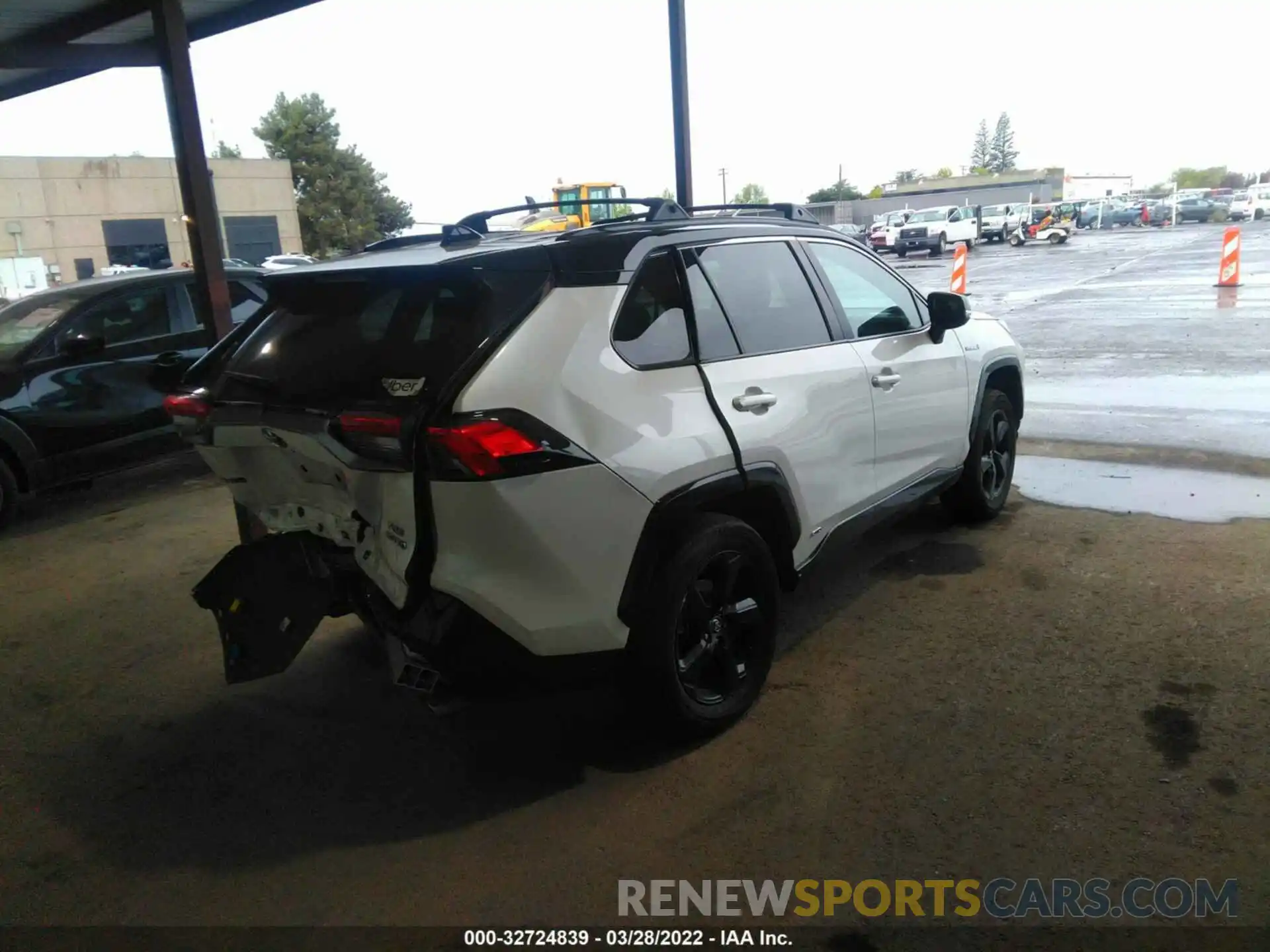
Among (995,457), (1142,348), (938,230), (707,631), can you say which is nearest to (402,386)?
(707,631)

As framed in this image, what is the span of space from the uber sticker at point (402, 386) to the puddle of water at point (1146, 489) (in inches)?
178

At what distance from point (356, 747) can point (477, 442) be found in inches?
61.9

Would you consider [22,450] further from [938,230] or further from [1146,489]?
[938,230]

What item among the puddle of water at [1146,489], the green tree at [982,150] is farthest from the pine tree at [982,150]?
the puddle of water at [1146,489]

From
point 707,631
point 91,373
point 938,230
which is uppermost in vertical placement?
point 938,230

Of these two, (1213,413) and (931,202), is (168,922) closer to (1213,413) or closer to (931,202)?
(1213,413)

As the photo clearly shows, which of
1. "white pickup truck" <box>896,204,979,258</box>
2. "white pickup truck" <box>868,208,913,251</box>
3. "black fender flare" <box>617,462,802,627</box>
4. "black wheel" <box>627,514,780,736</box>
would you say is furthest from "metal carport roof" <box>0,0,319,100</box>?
"white pickup truck" <box>896,204,979,258</box>

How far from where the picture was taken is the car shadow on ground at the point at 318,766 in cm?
301

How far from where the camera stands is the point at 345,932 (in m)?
2.53

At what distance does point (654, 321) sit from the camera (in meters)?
3.14

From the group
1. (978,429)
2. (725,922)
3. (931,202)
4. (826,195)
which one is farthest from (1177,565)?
(826,195)

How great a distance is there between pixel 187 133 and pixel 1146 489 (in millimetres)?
6286

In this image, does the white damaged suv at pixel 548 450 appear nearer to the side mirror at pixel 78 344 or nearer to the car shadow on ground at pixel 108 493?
the side mirror at pixel 78 344

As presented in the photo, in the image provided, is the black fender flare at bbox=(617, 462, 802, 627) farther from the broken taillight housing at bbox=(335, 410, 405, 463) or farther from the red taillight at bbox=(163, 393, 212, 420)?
the red taillight at bbox=(163, 393, 212, 420)
